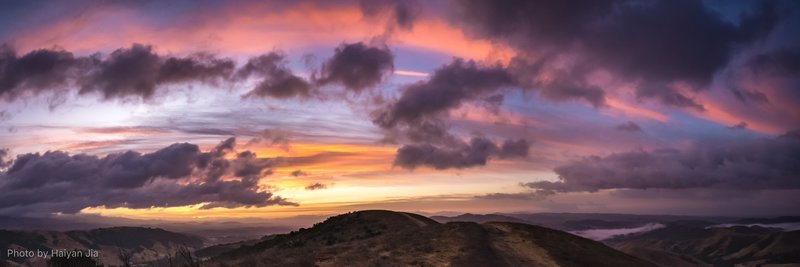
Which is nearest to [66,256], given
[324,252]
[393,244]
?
[324,252]

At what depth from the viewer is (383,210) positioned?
486ft

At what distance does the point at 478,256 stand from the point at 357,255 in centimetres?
1865

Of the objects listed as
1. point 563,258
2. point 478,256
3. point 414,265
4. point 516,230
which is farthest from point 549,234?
point 414,265

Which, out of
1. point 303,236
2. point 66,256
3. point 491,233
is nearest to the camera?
point 491,233

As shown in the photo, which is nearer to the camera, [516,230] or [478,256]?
[478,256]

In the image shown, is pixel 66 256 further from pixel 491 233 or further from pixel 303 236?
pixel 491 233

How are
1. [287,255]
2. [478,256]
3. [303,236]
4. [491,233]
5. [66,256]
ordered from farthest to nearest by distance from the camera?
[303,236] < [66,256] < [491,233] < [287,255] < [478,256]

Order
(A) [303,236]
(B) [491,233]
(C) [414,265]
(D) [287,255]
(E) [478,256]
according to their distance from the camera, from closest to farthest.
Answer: (C) [414,265], (E) [478,256], (D) [287,255], (B) [491,233], (A) [303,236]

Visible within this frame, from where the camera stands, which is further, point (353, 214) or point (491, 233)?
point (353, 214)

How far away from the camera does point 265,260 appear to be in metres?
92.5

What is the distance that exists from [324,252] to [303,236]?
159 ft

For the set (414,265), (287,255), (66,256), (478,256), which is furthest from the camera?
(66,256)

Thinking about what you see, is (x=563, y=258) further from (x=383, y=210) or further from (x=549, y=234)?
(x=383, y=210)

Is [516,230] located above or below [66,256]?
above
